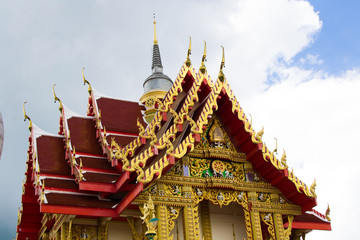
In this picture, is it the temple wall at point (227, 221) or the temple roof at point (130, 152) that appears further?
the temple wall at point (227, 221)

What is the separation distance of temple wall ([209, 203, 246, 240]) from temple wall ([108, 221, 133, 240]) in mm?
2158

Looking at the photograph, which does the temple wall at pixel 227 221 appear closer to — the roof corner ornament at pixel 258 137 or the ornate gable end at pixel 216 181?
the ornate gable end at pixel 216 181

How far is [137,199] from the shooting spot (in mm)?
12430

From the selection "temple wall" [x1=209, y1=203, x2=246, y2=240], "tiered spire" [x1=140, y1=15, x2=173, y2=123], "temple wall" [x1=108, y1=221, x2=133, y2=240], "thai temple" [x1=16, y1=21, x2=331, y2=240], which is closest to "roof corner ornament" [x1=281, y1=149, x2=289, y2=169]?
"thai temple" [x1=16, y1=21, x2=331, y2=240]

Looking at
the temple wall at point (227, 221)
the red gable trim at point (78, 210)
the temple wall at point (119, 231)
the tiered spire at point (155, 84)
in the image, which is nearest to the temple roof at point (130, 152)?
the red gable trim at point (78, 210)

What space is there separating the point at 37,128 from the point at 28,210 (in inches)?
98.6

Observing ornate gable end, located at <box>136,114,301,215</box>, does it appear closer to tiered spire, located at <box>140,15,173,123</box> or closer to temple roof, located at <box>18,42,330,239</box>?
temple roof, located at <box>18,42,330,239</box>

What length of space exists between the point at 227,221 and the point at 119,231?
2847 millimetres

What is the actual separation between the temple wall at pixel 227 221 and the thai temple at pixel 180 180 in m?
0.03

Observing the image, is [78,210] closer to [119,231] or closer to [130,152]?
[119,231]

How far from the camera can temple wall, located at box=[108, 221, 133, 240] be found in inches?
534

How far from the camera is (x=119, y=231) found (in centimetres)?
1370

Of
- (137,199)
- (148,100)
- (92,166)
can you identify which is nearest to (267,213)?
(137,199)

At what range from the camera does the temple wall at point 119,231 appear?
1357cm
